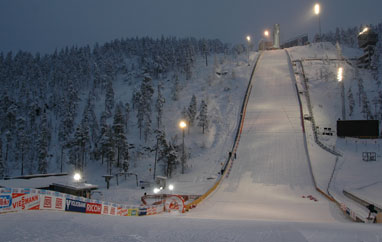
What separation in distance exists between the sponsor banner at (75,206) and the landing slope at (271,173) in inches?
265

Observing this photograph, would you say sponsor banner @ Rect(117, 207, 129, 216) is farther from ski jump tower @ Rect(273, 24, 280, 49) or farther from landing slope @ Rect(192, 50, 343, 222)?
ski jump tower @ Rect(273, 24, 280, 49)

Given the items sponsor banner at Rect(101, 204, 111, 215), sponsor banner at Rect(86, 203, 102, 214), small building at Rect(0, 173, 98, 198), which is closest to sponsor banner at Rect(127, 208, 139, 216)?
sponsor banner at Rect(101, 204, 111, 215)

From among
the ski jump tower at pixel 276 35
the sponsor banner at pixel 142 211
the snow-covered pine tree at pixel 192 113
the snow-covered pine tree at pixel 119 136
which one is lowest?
the sponsor banner at pixel 142 211

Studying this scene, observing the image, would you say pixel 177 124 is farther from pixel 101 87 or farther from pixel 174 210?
pixel 101 87

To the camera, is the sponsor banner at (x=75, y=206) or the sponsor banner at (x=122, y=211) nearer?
the sponsor banner at (x=75, y=206)

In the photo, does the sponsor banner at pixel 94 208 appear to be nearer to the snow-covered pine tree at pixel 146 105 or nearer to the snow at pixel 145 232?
the snow at pixel 145 232

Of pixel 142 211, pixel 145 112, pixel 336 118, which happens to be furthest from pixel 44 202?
pixel 145 112

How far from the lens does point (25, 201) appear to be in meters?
10.7

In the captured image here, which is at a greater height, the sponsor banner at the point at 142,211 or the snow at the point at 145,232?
the snow at the point at 145,232

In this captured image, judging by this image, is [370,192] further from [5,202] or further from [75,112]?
[75,112]

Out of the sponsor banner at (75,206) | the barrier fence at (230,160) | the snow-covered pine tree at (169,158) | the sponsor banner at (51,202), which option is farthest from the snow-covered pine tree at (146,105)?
the sponsor banner at (51,202)

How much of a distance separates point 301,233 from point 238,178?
19415 mm

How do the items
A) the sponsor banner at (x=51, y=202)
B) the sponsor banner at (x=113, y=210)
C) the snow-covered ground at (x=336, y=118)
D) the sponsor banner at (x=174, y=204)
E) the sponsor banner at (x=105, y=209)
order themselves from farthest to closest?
the snow-covered ground at (x=336, y=118) < the sponsor banner at (x=174, y=204) < the sponsor banner at (x=113, y=210) < the sponsor banner at (x=105, y=209) < the sponsor banner at (x=51, y=202)

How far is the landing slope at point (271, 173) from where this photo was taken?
17.4m
